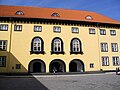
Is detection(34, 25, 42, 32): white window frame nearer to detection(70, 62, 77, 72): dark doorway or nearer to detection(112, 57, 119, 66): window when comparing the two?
detection(70, 62, 77, 72): dark doorway

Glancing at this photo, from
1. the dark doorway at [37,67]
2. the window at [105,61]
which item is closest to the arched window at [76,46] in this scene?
the window at [105,61]

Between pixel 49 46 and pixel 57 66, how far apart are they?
454cm

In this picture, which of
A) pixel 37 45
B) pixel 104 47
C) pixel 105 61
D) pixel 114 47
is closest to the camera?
pixel 37 45

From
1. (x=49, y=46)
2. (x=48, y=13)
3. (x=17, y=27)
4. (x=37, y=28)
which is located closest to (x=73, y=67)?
(x=49, y=46)

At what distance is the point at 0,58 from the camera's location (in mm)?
28406

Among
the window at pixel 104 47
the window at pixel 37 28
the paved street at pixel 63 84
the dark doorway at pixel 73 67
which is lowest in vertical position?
the paved street at pixel 63 84

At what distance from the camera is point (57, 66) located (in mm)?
32594

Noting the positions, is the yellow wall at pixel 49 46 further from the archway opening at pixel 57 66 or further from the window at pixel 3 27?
the archway opening at pixel 57 66

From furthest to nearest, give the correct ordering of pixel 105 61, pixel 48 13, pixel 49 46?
1. pixel 48 13
2. pixel 105 61
3. pixel 49 46

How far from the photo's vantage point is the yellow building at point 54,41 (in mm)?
29075

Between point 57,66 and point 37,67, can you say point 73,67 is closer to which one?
point 57,66

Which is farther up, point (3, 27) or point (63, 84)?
point (3, 27)

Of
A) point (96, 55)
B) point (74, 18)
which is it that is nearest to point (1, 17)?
point (74, 18)

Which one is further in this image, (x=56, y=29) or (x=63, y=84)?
(x=56, y=29)
